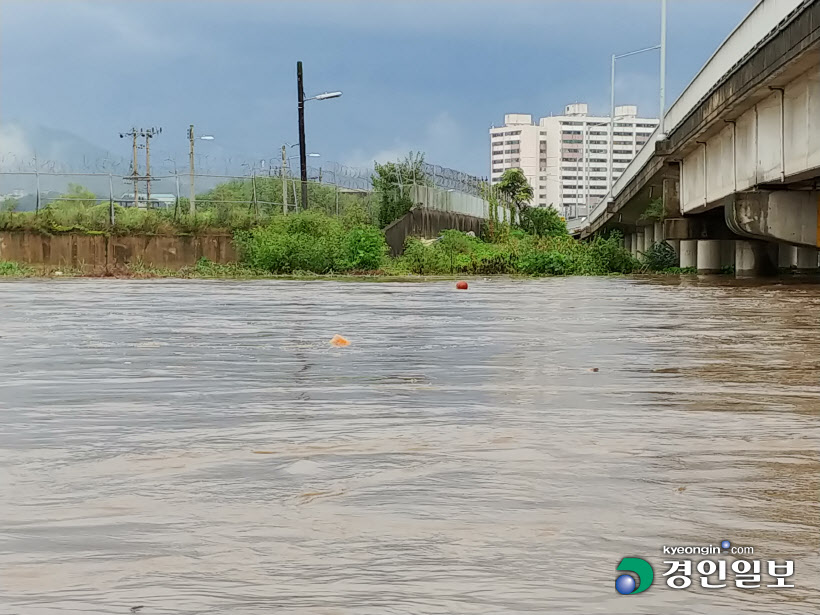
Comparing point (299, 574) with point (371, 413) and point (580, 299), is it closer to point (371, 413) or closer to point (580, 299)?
point (371, 413)

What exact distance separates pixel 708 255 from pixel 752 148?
1382 cm

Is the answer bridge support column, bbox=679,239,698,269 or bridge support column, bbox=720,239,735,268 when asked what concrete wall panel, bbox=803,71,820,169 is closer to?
bridge support column, bbox=720,239,735,268

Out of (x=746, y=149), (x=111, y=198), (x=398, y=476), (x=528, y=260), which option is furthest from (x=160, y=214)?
(x=398, y=476)

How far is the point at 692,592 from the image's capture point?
8.77ft

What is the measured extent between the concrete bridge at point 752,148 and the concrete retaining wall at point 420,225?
32.7 feet

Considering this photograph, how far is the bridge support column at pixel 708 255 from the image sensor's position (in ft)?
120

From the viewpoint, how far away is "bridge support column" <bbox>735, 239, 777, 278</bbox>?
106 ft

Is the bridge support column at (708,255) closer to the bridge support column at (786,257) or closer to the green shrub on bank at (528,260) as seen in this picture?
the bridge support column at (786,257)

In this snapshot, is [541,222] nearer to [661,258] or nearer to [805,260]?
[661,258]

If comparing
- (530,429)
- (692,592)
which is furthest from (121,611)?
(530,429)

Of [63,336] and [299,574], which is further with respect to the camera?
[63,336]

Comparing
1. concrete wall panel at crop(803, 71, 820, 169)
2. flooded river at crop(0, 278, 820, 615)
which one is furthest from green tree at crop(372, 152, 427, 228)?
flooded river at crop(0, 278, 820, 615)

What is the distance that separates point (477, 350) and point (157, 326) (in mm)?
4261

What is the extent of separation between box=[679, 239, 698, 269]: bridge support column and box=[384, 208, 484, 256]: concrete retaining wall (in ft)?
32.3
